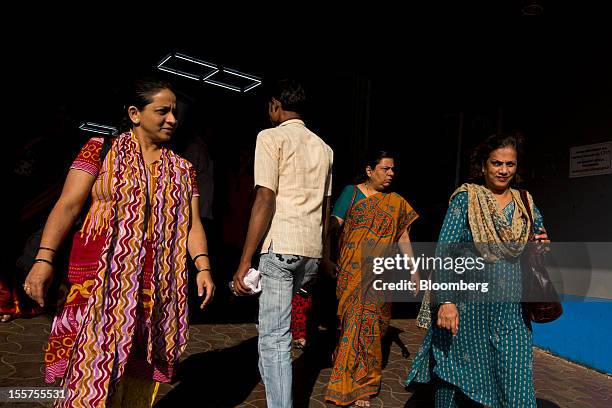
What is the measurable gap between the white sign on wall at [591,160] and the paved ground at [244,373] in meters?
2.13

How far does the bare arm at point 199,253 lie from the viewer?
2.08m

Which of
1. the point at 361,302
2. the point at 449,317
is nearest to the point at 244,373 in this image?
the point at 361,302

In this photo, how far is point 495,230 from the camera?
7.82 ft

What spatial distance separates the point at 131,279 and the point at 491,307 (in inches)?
77.1

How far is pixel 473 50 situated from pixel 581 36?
4.28 feet

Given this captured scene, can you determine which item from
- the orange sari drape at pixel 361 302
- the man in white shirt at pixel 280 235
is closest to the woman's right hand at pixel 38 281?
the man in white shirt at pixel 280 235

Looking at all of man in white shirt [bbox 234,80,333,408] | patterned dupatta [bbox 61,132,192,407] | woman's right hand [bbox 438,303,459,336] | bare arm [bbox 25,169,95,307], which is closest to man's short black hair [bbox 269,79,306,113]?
man in white shirt [bbox 234,80,333,408]

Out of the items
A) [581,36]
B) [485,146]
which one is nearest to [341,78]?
[581,36]

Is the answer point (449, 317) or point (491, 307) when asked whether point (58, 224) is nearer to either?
point (449, 317)

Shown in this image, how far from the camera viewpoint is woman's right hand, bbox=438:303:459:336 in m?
2.34

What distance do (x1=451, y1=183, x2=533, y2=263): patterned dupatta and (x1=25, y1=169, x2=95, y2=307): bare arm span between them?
6.70 feet

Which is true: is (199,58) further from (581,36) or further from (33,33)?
(581,36)

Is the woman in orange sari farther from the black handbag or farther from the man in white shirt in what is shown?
the black handbag

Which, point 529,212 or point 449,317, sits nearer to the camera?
point 449,317
